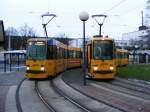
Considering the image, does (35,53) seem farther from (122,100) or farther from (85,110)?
(85,110)

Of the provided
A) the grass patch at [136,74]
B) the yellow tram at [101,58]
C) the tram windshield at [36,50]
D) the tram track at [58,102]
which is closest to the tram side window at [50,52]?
the tram windshield at [36,50]

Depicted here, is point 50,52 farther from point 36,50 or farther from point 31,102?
point 31,102

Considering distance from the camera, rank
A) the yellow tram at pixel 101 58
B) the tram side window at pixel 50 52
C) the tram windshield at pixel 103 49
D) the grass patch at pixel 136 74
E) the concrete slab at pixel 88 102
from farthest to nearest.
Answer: the grass patch at pixel 136 74 < the tram side window at pixel 50 52 < the tram windshield at pixel 103 49 < the yellow tram at pixel 101 58 < the concrete slab at pixel 88 102

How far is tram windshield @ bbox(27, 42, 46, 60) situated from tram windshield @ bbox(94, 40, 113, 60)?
3.68 m

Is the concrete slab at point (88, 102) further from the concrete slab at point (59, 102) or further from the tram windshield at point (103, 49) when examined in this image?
the tram windshield at point (103, 49)

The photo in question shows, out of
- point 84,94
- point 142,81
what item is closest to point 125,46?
point 142,81

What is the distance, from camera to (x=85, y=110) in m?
16.3

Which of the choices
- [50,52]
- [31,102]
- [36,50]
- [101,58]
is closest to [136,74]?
[101,58]

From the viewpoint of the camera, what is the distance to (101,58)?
31453mm

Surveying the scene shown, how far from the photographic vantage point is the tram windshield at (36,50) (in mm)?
31859

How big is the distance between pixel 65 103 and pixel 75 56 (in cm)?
3743

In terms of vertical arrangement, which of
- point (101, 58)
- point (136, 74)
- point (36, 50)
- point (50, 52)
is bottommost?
point (136, 74)

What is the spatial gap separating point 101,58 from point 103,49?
69 cm

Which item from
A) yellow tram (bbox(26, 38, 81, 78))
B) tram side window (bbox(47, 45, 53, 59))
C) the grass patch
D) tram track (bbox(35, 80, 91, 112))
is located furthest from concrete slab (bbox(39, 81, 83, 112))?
the grass patch
